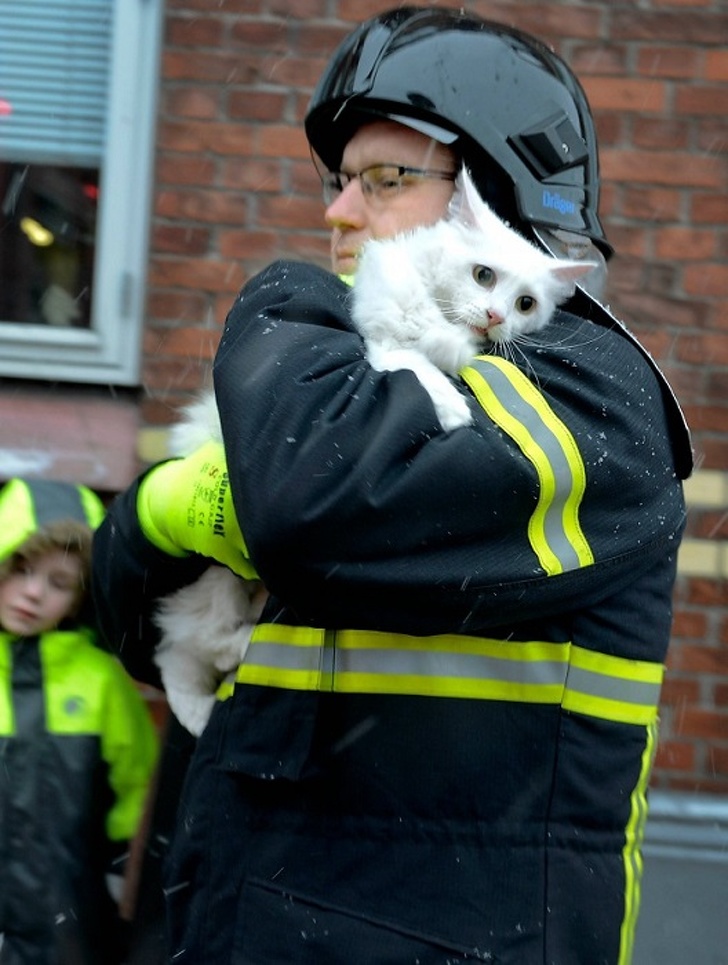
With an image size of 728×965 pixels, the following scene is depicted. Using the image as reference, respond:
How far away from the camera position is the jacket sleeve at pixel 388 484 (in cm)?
146

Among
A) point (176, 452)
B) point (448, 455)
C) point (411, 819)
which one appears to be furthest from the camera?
point (176, 452)

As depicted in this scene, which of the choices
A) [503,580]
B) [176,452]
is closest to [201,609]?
[176,452]

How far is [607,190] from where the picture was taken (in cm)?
392

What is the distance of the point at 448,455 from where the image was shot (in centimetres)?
148

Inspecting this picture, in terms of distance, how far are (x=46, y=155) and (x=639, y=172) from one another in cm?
187

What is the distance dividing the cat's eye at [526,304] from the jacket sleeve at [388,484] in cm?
29

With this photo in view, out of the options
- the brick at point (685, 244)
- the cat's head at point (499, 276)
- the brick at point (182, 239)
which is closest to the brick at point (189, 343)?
the brick at point (182, 239)

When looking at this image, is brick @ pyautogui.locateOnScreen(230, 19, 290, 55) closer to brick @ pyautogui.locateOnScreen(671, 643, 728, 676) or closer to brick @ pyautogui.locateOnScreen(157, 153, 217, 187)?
brick @ pyautogui.locateOnScreen(157, 153, 217, 187)

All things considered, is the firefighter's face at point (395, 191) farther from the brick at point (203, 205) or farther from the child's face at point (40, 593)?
the brick at point (203, 205)

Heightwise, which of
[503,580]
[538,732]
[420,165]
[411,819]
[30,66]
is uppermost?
[30,66]

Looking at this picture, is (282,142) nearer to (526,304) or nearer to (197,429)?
(197,429)

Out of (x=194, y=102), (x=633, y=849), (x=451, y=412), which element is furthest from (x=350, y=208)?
(x=194, y=102)

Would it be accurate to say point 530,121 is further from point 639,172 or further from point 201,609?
point 639,172

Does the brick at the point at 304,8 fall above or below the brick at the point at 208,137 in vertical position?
above
